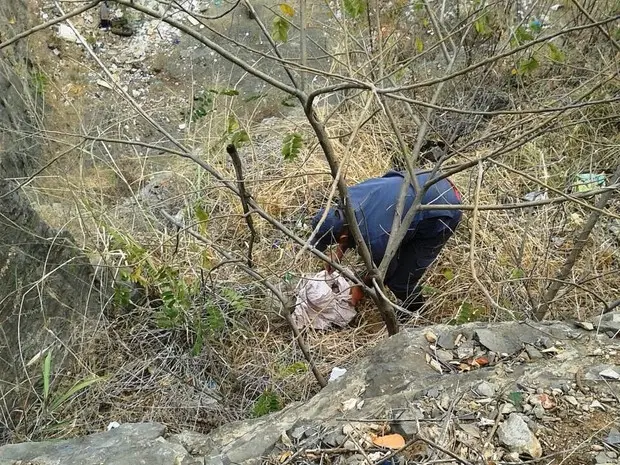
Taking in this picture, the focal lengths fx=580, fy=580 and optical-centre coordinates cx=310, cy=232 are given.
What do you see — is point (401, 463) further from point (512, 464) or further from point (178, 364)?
point (178, 364)

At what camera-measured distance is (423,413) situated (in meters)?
1.60

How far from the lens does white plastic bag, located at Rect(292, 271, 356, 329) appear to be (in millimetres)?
3285

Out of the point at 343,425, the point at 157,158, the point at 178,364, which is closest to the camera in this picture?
the point at 343,425

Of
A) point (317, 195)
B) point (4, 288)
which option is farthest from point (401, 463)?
point (317, 195)

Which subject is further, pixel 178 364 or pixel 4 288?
pixel 178 364

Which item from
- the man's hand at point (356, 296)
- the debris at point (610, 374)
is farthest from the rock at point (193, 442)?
the man's hand at point (356, 296)

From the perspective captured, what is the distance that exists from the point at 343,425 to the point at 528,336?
2.39 feet

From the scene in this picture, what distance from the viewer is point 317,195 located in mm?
4055

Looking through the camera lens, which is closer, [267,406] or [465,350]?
[465,350]

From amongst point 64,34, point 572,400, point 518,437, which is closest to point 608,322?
point 572,400

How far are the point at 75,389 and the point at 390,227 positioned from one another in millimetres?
1693

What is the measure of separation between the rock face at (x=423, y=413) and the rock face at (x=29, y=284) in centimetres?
91

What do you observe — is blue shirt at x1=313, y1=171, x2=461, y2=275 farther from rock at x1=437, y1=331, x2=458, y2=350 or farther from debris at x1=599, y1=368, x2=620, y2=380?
debris at x1=599, y1=368, x2=620, y2=380

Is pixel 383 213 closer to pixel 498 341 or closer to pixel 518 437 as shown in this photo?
pixel 498 341
